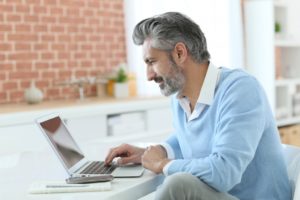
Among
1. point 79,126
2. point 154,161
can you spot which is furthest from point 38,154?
point 79,126

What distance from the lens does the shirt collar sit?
1.92 metres

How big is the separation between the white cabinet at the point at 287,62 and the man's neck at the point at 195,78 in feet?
11.5

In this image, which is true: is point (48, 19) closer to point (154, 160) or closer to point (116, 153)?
point (116, 153)

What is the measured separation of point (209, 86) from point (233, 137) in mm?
285

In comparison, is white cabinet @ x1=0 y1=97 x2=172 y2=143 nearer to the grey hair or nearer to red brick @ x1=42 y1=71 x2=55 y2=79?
red brick @ x1=42 y1=71 x2=55 y2=79

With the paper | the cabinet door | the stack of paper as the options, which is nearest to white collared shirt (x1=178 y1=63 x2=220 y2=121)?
the paper

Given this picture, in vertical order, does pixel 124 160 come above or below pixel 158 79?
below

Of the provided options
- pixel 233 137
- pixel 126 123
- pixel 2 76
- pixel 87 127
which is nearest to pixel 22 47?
pixel 2 76

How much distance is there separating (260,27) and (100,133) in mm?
2210

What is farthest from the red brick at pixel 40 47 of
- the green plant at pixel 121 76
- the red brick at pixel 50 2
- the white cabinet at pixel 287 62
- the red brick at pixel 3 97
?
the white cabinet at pixel 287 62

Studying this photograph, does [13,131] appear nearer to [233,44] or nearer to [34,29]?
[34,29]

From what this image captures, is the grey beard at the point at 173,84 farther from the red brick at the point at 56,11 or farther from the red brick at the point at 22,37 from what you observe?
the red brick at the point at 56,11

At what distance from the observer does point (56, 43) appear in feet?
14.7

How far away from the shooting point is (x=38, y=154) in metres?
2.27
